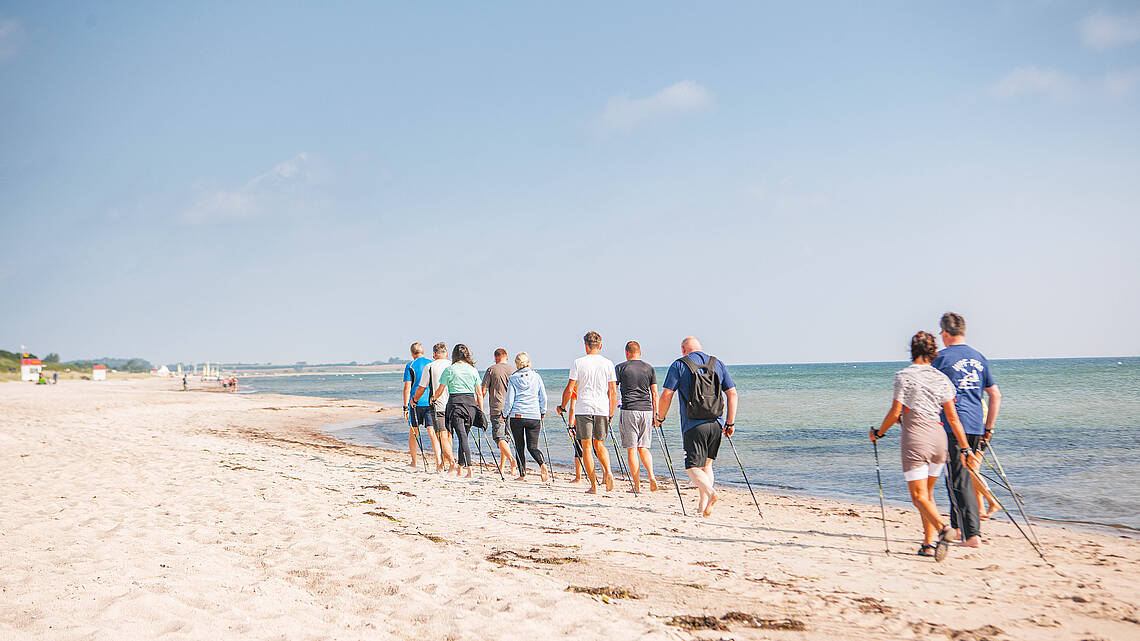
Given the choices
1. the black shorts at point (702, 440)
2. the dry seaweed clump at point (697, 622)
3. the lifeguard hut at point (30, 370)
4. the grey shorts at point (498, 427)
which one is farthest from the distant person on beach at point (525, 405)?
the lifeguard hut at point (30, 370)

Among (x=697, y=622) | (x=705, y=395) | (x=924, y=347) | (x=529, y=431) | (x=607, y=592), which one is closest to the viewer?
(x=697, y=622)

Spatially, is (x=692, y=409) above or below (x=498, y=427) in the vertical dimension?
above

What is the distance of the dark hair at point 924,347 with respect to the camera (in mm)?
6074

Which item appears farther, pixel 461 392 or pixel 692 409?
pixel 461 392

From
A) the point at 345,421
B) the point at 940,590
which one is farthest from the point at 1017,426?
the point at 345,421

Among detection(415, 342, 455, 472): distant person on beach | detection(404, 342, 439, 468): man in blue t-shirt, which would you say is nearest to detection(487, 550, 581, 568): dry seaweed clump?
detection(415, 342, 455, 472): distant person on beach

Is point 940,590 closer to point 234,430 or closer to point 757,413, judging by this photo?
point 234,430

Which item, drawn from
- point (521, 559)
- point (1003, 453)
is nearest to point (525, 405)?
point (521, 559)

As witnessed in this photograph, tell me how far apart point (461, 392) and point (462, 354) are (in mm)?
616

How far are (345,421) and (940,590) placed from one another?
83.6ft

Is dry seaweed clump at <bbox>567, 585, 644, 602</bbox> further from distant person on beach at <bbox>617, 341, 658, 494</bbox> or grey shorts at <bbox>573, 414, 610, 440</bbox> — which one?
grey shorts at <bbox>573, 414, 610, 440</bbox>

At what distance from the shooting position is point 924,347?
19.9ft

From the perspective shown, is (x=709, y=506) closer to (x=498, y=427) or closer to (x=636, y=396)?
(x=636, y=396)

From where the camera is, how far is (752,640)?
3998 mm
